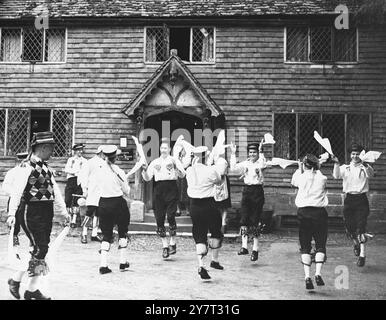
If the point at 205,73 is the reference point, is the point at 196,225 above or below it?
below

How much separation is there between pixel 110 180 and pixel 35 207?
1.77 m

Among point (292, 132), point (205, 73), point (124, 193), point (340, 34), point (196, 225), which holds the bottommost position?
point (196, 225)

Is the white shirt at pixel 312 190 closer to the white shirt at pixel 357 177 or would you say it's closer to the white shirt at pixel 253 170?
the white shirt at pixel 357 177

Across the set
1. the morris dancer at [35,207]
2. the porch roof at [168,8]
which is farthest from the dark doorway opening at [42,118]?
the morris dancer at [35,207]

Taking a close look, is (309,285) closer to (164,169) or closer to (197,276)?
(197,276)

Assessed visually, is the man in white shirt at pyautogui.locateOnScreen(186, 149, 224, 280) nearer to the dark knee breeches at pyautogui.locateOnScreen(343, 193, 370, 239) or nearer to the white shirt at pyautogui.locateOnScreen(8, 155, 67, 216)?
the white shirt at pyautogui.locateOnScreen(8, 155, 67, 216)

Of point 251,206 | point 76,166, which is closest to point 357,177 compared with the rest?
point 251,206

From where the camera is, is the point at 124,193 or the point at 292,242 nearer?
the point at 124,193

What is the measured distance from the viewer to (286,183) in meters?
13.4

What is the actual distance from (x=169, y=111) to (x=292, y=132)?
359 cm

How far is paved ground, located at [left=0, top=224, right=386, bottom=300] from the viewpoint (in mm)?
6137
